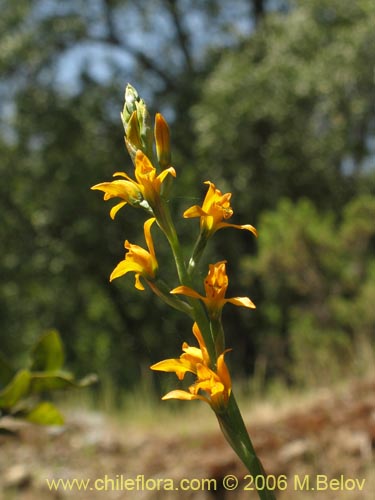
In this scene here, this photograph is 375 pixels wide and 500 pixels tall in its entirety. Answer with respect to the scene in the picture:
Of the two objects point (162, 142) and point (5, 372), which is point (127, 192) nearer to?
point (162, 142)

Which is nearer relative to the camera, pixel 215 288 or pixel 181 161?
pixel 215 288

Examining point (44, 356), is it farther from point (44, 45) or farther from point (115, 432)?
point (44, 45)

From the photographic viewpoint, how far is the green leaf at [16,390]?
31.5 inches

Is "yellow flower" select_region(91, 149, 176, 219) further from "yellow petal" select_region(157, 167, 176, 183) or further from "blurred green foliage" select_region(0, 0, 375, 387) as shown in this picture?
"blurred green foliage" select_region(0, 0, 375, 387)

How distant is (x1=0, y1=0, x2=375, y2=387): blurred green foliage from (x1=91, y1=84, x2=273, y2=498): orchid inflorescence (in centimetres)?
632

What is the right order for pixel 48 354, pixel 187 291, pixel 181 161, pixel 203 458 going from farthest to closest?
pixel 181 161, pixel 203 458, pixel 48 354, pixel 187 291

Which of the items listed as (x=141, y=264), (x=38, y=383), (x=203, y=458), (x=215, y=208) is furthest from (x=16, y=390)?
(x=203, y=458)

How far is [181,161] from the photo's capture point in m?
9.75

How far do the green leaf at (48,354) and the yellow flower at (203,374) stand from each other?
224mm

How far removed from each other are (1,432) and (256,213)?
8749mm

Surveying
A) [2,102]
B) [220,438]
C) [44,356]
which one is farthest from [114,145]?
[44,356]

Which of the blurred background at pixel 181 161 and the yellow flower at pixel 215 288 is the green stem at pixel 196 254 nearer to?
the yellow flower at pixel 215 288

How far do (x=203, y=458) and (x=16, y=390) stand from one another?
2.89 m

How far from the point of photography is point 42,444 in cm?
434
